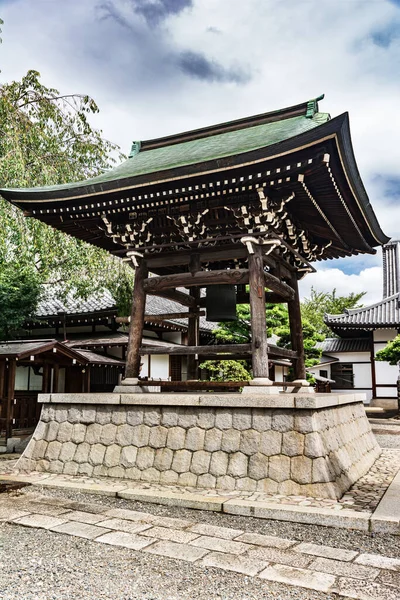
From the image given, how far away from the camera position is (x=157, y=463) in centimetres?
616

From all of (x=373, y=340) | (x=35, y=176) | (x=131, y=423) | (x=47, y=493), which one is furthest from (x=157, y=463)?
(x=373, y=340)

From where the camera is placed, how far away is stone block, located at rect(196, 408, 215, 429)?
6.08 m

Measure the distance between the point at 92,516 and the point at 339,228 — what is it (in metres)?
5.80

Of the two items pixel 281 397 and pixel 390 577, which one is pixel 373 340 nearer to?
pixel 281 397

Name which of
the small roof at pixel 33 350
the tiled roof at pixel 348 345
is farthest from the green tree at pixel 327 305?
the small roof at pixel 33 350

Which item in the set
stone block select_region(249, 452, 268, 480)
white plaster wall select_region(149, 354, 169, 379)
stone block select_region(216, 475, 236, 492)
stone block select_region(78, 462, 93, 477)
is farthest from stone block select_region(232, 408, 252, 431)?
white plaster wall select_region(149, 354, 169, 379)

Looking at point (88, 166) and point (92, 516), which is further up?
Answer: point (88, 166)

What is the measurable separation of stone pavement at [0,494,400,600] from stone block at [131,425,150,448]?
141 centimetres

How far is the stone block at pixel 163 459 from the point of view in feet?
20.0

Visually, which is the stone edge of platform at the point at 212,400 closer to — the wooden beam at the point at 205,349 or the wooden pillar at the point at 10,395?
the wooden beam at the point at 205,349

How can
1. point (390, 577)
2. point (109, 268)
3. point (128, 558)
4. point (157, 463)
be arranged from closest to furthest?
point (390, 577), point (128, 558), point (157, 463), point (109, 268)

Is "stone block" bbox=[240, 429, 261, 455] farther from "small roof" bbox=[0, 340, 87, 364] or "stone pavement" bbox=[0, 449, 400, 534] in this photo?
"small roof" bbox=[0, 340, 87, 364]

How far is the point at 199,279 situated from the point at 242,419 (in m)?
2.32

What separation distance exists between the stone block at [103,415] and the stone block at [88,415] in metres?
0.07
